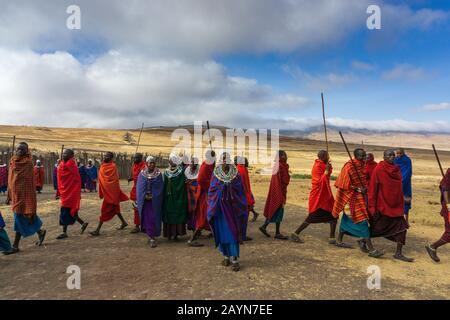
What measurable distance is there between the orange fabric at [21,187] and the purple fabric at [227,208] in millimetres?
3641

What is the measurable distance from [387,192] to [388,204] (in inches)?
8.9

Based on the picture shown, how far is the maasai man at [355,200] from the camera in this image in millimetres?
6812

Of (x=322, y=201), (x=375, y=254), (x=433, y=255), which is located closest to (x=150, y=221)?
(x=322, y=201)

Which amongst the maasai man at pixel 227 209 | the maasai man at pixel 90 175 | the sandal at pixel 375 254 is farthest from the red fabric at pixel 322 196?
the maasai man at pixel 90 175

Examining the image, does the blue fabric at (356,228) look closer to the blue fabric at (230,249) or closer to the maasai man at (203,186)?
the blue fabric at (230,249)

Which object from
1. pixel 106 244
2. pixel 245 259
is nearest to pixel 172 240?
pixel 106 244

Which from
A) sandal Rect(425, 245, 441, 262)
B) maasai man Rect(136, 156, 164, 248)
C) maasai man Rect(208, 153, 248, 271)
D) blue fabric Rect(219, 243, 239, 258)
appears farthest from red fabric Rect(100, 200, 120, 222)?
sandal Rect(425, 245, 441, 262)

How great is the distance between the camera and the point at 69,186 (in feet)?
26.5

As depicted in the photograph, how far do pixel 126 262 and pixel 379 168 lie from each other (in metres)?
5.03

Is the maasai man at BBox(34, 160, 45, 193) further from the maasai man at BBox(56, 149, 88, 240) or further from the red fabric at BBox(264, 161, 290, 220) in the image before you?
the red fabric at BBox(264, 161, 290, 220)

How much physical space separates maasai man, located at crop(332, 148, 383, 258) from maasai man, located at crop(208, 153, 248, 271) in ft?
7.18

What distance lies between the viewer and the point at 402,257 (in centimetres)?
656

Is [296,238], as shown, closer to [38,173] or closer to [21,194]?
[21,194]
